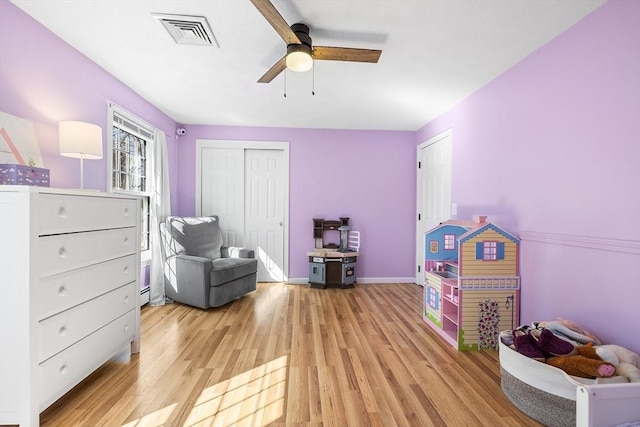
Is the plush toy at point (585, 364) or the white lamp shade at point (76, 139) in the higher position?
the white lamp shade at point (76, 139)

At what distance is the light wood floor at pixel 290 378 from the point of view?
1639mm

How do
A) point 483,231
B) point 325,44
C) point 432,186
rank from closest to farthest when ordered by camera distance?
1. point 325,44
2. point 483,231
3. point 432,186

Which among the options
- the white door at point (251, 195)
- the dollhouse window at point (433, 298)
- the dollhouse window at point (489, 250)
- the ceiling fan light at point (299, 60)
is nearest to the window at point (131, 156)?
the white door at point (251, 195)

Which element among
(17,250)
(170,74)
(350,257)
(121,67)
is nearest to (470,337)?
(350,257)

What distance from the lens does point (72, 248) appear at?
166 centimetres

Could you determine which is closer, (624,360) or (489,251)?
(624,360)

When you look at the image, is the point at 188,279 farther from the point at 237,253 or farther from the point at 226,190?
the point at 226,190

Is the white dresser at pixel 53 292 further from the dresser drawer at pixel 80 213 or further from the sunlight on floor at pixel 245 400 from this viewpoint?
the sunlight on floor at pixel 245 400

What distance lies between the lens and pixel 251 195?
15.3 ft

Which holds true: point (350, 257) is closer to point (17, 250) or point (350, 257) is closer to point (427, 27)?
point (427, 27)

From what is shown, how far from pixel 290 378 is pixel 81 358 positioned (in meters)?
1.27

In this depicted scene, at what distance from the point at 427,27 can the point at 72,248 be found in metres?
2.70

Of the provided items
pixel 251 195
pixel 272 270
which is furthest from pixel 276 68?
pixel 272 270

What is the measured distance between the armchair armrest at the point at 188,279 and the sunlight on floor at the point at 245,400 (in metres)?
1.47
